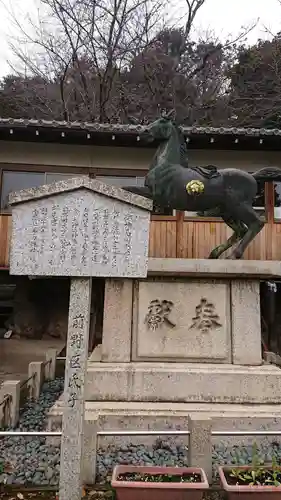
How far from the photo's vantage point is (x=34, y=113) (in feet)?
56.6

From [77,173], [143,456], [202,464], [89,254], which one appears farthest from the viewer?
[77,173]

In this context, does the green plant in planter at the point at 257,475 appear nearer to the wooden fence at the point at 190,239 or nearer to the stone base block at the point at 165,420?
the stone base block at the point at 165,420

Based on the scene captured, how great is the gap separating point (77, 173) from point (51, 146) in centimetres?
106

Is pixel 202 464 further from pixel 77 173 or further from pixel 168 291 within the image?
pixel 77 173

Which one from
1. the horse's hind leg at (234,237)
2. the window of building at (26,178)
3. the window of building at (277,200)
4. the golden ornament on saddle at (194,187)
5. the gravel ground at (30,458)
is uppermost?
the window of building at (26,178)

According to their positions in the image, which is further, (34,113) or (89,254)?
(34,113)

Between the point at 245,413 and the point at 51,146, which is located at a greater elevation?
the point at 51,146

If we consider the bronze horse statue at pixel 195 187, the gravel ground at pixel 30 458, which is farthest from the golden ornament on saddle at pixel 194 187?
the gravel ground at pixel 30 458

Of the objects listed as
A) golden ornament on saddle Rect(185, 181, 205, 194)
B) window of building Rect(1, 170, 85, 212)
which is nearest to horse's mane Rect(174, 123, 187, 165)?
golden ornament on saddle Rect(185, 181, 205, 194)

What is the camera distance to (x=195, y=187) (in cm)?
577

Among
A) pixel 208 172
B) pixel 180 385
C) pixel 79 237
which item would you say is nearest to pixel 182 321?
pixel 180 385

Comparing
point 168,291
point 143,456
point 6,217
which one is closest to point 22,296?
point 6,217

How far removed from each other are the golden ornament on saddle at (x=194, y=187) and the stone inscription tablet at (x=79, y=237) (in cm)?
267

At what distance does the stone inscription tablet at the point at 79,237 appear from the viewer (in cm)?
313
